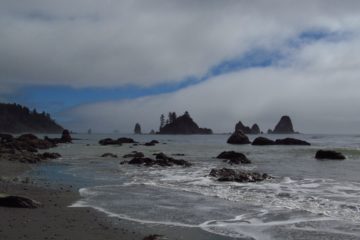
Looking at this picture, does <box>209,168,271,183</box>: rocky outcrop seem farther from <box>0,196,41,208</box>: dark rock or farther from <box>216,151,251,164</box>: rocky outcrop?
<box>216,151,251,164</box>: rocky outcrop

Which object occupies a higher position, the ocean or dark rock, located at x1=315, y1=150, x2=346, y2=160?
dark rock, located at x1=315, y1=150, x2=346, y2=160

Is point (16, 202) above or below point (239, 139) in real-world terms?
below

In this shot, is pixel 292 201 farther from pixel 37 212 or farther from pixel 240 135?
→ pixel 240 135

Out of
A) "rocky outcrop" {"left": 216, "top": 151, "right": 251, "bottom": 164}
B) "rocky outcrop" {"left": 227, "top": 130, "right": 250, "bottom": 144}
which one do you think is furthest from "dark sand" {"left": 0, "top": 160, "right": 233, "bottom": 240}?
"rocky outcrop" {"left": 227, "top": 130, "right": 250, "bottom": 144}

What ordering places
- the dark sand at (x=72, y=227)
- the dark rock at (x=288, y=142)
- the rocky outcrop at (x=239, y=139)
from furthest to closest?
the rocky outcrop at (x=239, y=139), the dark rock at (x=288, y=142), the dark sand at (x=72, y=227)

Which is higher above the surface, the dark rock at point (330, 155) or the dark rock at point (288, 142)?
the dark rock at point (288, 142)

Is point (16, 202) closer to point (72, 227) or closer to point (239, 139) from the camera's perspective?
point (72, 227)

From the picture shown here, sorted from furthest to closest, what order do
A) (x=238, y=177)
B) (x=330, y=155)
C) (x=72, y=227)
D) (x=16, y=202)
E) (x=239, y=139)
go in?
(x=239, y=139)
(x=330, y=155)
(x=238, y=177)
(x=16, y=202)
(x=72, y=227)

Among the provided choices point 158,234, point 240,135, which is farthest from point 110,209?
point 240,135

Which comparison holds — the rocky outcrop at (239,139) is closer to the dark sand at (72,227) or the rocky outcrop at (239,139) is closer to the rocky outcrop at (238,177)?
the rocky outcrop at (238,177)

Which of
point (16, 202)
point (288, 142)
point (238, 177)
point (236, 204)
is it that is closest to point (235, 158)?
point (238, 177)

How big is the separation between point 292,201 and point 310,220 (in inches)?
172

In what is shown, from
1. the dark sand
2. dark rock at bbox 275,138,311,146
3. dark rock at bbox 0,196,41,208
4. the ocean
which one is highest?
dark rock at bbox 275,138,311,146

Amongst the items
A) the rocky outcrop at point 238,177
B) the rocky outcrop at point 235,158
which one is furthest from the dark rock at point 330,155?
the rocky outcrop at point 238,177
